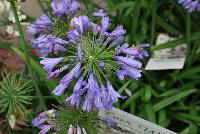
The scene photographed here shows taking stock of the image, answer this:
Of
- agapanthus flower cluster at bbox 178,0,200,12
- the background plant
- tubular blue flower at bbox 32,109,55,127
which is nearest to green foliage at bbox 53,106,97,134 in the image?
tubular blue flower at bbox 32,109,55,127

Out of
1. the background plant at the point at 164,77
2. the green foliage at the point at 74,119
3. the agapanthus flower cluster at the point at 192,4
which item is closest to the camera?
the green foliage at the point at 74,119

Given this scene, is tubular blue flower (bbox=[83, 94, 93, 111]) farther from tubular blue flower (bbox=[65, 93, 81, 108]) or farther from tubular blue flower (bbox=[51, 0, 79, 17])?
tubular blue flower (bbox=[51, 0, 79, 17])

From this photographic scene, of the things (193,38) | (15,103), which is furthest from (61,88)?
(193,38)

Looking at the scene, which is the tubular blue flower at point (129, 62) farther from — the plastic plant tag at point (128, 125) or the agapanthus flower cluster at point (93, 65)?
the plastic plant tag at point (128, 125)

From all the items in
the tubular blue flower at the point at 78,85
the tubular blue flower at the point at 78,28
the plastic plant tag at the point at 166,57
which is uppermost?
the tubular blue flower at the point at 78,28

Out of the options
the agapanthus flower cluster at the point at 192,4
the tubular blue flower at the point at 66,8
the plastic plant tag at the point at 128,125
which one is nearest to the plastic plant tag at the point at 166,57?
the agapanthus flower cluster at the point at 192,4

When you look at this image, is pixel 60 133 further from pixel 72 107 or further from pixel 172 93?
pixel 172 93

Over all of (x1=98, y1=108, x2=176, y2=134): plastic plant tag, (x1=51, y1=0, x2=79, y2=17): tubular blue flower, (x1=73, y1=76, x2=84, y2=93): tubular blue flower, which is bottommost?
(x1=98, y1=108, x2=176, y2=134): plastic plant tag
